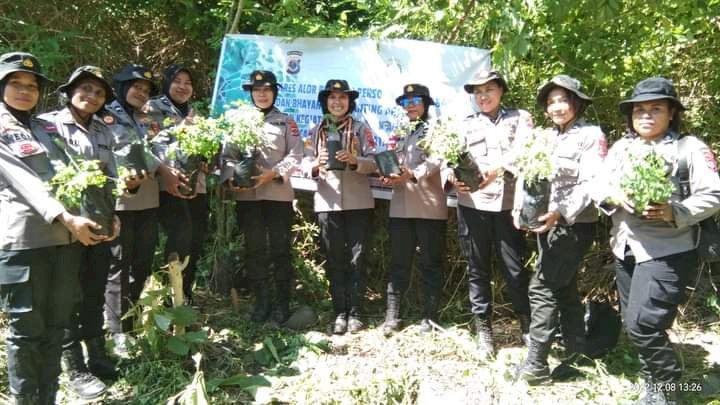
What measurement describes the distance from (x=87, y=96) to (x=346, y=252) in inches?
89.5

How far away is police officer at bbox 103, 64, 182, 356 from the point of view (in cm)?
405

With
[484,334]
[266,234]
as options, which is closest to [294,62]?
[266,234]

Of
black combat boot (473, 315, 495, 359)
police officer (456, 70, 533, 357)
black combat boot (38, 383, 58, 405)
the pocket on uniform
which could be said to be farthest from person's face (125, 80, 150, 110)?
the pocket on uniform

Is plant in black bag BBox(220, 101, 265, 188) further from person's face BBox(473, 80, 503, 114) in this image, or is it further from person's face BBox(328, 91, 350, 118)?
person's face BBox(473, 80, 503, 114)

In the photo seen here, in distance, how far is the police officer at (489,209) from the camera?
3.99 m

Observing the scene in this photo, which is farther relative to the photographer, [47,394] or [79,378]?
[79,378]

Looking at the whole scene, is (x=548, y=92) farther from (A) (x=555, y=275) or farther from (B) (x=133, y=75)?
(B) (x=133, y=75)

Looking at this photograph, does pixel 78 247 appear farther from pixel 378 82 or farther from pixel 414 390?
pixel 378 82

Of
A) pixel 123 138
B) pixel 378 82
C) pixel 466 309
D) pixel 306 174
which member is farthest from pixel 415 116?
pixel 123 138

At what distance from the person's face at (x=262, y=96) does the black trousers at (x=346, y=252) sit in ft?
3.43

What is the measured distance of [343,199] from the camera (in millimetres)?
4449

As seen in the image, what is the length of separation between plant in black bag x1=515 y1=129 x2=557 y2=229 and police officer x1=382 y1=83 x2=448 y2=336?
33.4 inches

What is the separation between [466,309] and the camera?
16.4 ft

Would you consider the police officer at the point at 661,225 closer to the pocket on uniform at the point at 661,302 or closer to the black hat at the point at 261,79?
the pocket on uniform at the point at 661,302
